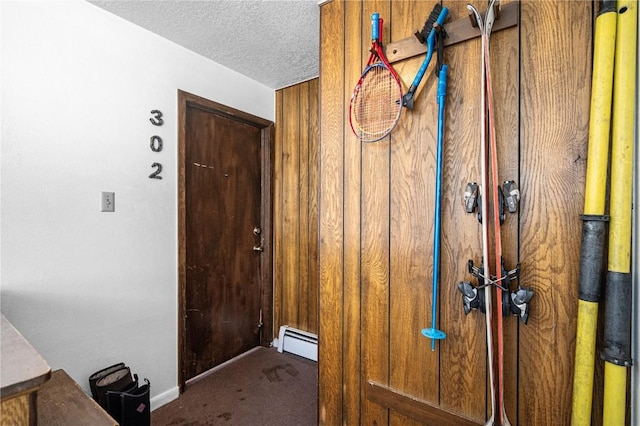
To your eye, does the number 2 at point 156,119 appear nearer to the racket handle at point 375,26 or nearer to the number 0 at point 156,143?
the number 0 at point 156,143

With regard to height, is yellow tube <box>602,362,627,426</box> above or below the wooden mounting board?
below

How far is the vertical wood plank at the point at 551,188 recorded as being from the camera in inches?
40.7

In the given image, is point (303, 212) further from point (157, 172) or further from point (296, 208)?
point (157, 172)

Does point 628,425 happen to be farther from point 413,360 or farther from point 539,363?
point 413,360

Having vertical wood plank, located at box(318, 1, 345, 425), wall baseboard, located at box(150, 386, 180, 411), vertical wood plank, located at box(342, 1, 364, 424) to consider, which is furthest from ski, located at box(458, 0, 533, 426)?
wall baseboard, located at box(150, 386, 180, 411)

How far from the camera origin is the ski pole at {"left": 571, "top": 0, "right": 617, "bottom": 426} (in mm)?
939

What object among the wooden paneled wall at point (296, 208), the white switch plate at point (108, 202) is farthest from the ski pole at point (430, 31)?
the white switch plate at point (108, 202)

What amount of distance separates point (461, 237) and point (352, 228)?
498 mm

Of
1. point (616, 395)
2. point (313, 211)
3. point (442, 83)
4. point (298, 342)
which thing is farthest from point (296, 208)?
point (616, 395)

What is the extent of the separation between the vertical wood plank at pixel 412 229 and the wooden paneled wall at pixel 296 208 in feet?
4.15

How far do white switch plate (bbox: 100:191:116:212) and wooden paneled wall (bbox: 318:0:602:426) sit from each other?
1182mm

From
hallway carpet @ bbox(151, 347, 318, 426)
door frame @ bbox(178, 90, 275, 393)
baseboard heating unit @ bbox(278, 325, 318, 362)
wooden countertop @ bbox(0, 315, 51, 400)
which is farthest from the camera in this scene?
baseboard heating unit @ bbox(278, 325, 318, 362)

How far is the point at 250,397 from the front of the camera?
2.08m

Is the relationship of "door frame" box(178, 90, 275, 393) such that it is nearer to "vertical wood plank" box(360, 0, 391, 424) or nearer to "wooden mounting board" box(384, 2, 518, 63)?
"vertical wood plank" box(360, 0, 391, 424)
